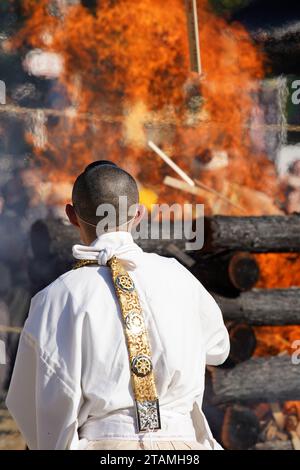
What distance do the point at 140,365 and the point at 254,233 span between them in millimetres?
6091

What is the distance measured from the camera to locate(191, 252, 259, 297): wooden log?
32.4ft

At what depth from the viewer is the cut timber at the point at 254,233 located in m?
9.88

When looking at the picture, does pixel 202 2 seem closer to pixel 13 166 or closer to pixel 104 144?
pixel 104 144

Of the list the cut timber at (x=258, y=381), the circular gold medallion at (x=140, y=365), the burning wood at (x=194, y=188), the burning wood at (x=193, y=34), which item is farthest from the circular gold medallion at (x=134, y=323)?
the burning wood at (x=193, y=34)

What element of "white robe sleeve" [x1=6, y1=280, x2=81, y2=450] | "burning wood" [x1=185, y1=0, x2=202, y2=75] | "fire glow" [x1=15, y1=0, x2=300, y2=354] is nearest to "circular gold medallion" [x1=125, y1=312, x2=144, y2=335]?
"white robe sleeve" [x1=6, y1=280, x2=81, y2=450]

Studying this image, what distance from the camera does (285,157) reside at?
1218cm

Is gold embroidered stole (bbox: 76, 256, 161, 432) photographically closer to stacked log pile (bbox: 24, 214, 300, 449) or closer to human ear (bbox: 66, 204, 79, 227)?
human ear (bbox: 66, 204, 79, 227)

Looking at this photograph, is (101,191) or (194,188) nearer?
(101,191)

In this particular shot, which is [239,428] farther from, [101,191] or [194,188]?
[101,191]

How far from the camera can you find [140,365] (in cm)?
415

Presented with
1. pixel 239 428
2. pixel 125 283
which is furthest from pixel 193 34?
pixel 125 283

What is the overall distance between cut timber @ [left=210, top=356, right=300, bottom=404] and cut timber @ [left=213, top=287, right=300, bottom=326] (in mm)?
410

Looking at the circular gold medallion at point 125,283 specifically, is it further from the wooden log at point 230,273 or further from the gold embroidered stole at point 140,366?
the wooden log at point 230,273

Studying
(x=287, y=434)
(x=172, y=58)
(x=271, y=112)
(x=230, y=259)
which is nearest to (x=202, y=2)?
(x=172, y=58)
